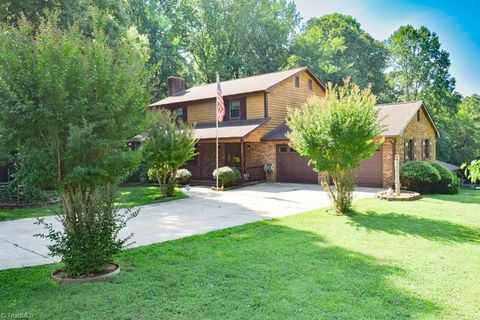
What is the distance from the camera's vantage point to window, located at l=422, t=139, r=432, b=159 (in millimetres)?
20041

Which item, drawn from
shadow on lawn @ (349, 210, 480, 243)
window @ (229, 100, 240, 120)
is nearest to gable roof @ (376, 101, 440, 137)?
shadow on lawn @ (349, 210, 480, 243)

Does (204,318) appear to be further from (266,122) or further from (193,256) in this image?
(266,122)

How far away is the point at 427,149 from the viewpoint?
20.6 meters

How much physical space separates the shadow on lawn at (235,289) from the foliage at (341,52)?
29823mm

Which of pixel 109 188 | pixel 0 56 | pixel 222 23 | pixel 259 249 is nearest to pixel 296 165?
pixel 259 249

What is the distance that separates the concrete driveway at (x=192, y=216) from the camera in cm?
740

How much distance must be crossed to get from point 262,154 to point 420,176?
8389mm

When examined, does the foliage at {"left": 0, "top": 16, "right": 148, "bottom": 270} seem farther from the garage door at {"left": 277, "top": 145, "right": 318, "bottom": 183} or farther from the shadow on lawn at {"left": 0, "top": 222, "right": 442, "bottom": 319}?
the garage door at {"left": 277, "top": 145, "right": 318, "bottom": 183}

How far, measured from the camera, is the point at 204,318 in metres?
4.04

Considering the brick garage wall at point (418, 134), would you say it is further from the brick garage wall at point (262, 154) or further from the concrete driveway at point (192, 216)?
the brick garage wall at point (262, 154)

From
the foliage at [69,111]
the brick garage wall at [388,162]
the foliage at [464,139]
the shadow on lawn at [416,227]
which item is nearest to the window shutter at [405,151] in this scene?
the brick garage wall at [388,162]

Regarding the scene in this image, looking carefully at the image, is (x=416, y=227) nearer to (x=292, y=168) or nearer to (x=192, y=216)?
(x=192, y=216)

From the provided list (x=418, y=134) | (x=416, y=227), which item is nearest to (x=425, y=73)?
(x=418, y=134)

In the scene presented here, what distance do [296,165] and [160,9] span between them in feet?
95.5
